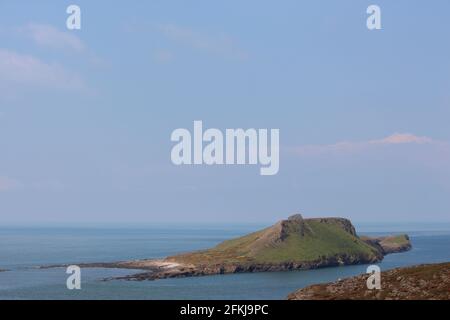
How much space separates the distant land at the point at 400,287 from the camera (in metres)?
102

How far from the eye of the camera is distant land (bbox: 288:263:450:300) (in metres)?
102

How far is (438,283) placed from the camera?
355ft

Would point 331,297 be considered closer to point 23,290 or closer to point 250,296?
point 250,296

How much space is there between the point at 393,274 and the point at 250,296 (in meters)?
69.4

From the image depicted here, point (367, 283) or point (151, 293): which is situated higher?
point (367, 283)

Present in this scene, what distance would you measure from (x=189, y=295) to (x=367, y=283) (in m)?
86.4

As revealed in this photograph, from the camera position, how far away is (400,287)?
108375 mm

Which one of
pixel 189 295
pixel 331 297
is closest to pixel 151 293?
pixel 189 295
